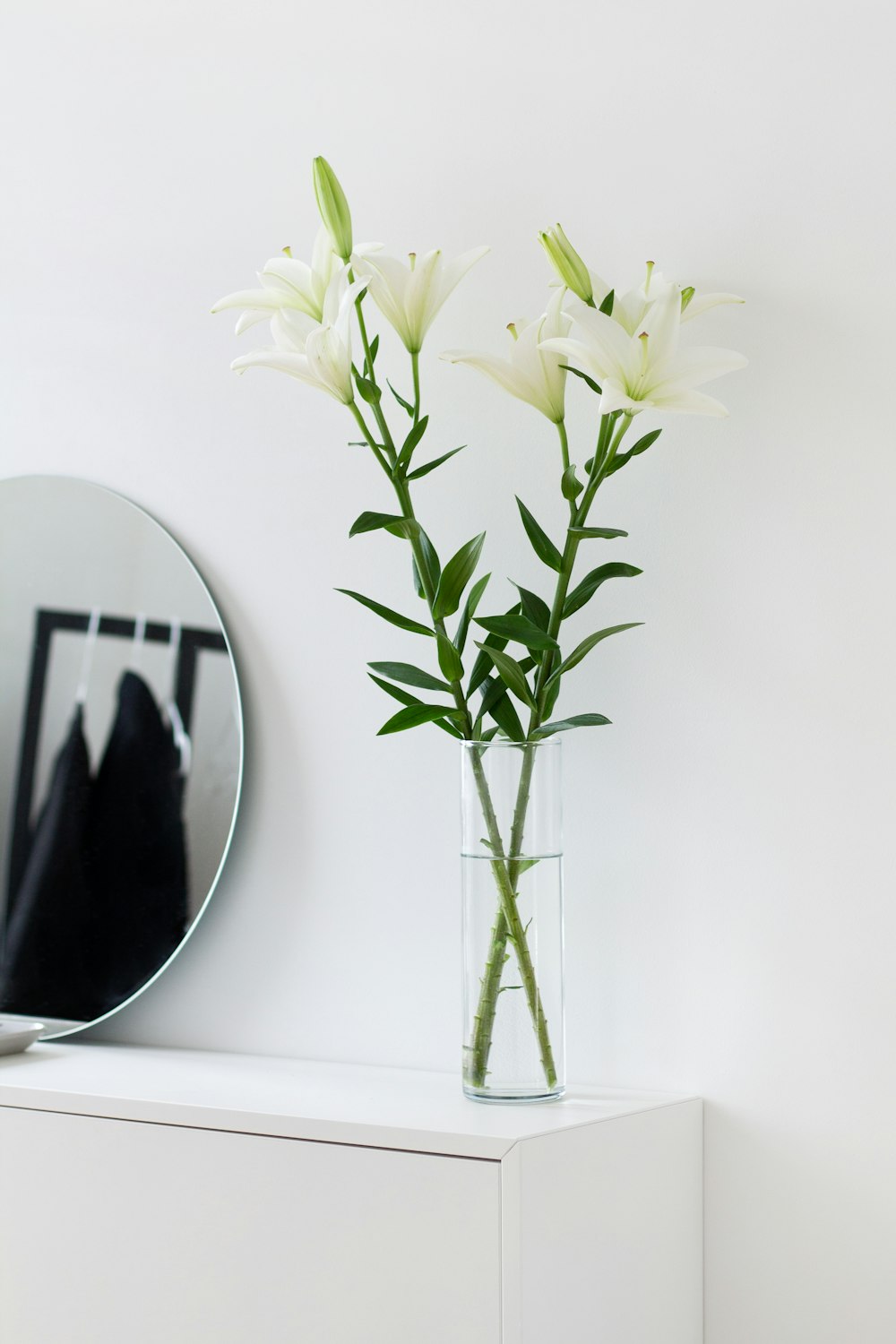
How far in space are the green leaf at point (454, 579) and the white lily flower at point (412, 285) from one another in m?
0.17

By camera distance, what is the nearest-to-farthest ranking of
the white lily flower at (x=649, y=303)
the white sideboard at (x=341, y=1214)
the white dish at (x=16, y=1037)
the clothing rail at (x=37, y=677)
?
the white sideboard at (x=341, y=1214) → the white lily flower at (x=649, y=303) → the white dish at (x=16, y=1037) → the clothing rail at (x=37, y=677)

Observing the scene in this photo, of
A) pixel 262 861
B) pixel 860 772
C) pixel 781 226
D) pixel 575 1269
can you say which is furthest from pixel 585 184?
pixel 575 1269

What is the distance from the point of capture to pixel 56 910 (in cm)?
134

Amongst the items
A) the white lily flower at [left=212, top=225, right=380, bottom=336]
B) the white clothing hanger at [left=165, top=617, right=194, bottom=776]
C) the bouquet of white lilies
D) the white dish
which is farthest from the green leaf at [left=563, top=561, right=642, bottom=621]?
the white dish

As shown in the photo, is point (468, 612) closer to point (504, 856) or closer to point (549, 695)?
point (549, 695)

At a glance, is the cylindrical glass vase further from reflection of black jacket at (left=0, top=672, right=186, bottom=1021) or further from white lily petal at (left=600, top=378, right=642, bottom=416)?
reflection of black jacket at (left=0, top=672, right=186, bottom=1021)

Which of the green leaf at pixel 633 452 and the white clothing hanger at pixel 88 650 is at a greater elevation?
the green leaf at pixel 633 452

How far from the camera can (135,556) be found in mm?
1338

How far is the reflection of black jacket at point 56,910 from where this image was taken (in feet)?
4.34

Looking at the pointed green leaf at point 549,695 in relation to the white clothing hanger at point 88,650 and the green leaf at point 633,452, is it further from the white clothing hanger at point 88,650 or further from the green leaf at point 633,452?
the white clothing hanger at point 88,650

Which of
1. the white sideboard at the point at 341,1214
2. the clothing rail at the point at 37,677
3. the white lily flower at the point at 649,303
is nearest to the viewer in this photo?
the white sideboard at the point at 341,1214

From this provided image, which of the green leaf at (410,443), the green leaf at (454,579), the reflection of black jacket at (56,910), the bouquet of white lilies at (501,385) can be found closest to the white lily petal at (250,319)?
the bouquet of white lilies at (501,385)

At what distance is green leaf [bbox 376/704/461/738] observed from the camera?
103 centimetres

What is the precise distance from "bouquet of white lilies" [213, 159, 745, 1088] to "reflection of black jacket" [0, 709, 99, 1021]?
17.9 inches
